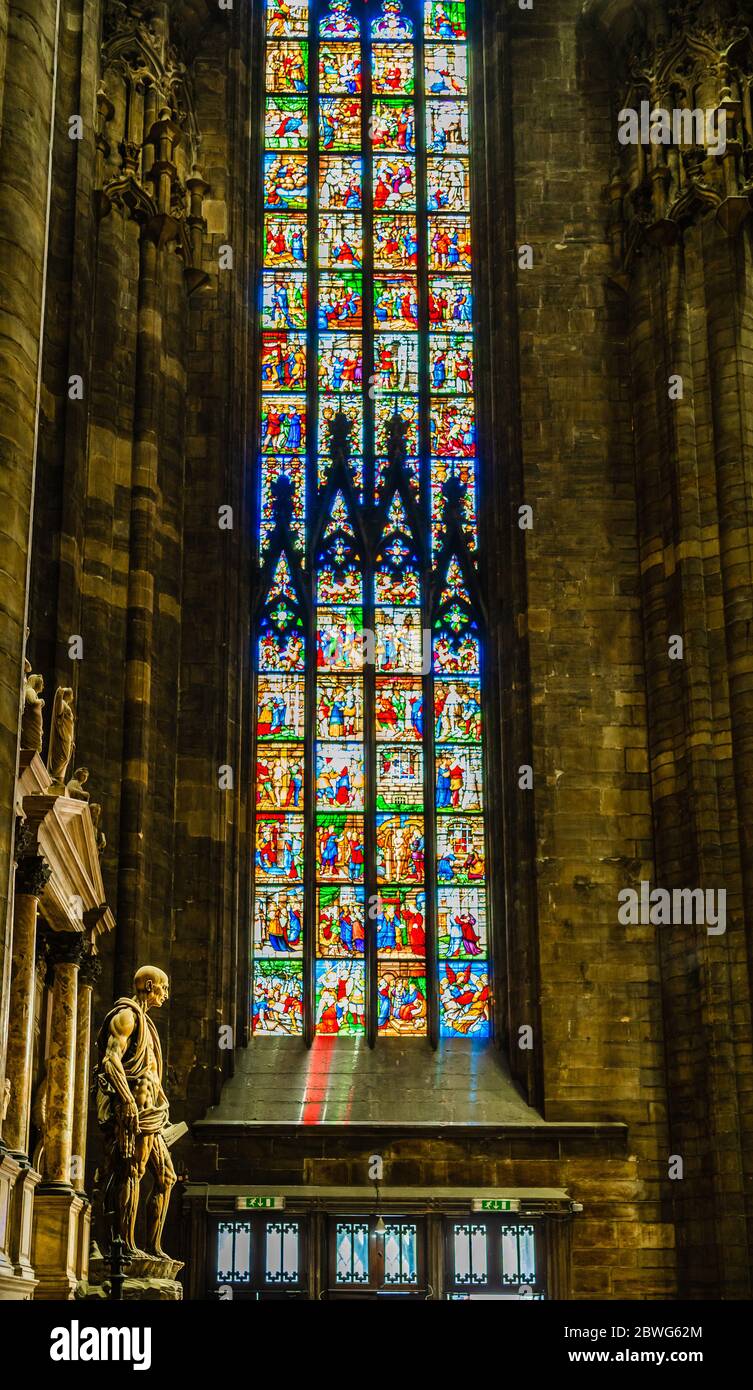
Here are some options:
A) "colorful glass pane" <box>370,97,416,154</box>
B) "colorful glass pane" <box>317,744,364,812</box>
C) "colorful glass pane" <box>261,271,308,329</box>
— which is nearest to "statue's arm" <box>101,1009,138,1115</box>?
"colorful glass pane" <box>317,744,364,812</box>

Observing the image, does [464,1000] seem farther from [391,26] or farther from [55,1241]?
[391,26]

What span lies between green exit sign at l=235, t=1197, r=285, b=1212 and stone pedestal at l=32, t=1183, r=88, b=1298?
19.6ft

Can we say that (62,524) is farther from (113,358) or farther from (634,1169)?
(634,1169)

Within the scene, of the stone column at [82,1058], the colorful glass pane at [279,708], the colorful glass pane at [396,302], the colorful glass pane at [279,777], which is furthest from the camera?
the colorful glass pane at [396,302]

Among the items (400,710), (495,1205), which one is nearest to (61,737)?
(495,1205)

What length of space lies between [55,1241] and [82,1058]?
2.09 metres

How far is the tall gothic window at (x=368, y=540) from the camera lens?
837 inches

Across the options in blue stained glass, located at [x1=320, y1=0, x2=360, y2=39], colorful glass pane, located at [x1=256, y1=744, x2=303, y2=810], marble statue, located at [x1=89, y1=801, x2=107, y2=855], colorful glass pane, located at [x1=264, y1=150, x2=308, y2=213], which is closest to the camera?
marble statue, located at [x1=89, y1=801, x2=107, y2=855]

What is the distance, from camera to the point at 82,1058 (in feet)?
48.7

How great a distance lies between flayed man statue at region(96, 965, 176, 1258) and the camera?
1369 centimetres

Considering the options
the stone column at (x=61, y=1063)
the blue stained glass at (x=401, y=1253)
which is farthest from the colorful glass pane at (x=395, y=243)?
the stone column at (x=61, y=1063)

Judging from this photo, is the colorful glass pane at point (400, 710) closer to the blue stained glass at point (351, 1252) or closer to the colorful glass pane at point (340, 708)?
the colorful glass pane at point (340, 708)

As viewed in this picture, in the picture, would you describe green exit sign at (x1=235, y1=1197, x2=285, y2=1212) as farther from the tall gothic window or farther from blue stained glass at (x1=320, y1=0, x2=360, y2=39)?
blue stained glass at (x1=320, y1=0, x2=360, y2=39)

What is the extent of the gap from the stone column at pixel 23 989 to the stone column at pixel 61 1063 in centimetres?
102
